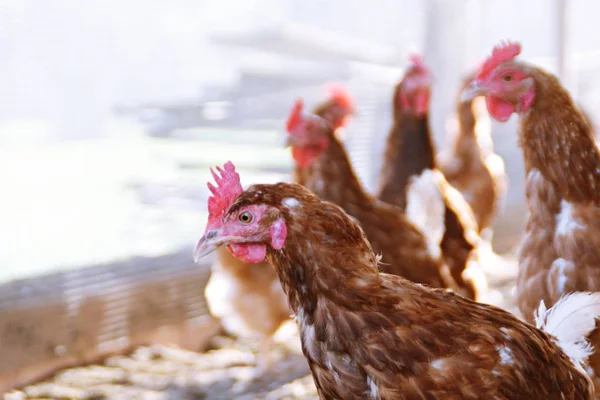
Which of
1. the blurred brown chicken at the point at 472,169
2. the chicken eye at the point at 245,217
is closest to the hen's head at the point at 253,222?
the chicken eye at the point at 245,217

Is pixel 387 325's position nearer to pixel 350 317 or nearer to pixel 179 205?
pixel 350 317

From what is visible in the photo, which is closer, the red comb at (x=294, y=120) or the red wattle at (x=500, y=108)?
the red wattle at (x=500, y=108)

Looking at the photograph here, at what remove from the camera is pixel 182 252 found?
3.92 meters

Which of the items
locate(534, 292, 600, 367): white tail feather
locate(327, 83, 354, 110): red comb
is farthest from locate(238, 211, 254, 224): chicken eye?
locate(327, 83, 354, 110): red comb

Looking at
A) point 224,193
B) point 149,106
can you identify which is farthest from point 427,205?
point 224,193

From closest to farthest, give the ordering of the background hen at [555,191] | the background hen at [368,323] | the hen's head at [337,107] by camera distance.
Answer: the background hen at [368,323] → the background hen at [555,191] → the hen's head at [337,107]

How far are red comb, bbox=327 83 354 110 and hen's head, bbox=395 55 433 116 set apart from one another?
21.3 inches

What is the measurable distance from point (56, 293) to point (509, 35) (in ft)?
12.3

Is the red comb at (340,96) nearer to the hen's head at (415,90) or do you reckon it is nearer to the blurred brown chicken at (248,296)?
the hen's head at (415,90)

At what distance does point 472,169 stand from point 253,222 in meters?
2.91

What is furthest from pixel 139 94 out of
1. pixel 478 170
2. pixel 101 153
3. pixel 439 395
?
pixel 439 395

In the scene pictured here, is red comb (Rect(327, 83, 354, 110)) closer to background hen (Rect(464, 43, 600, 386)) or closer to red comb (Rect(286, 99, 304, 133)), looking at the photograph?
red comb (Rect(286, 99, 304, 133))

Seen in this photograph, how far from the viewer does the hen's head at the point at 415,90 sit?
3555 mm

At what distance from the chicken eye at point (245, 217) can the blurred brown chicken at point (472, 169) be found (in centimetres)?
282
